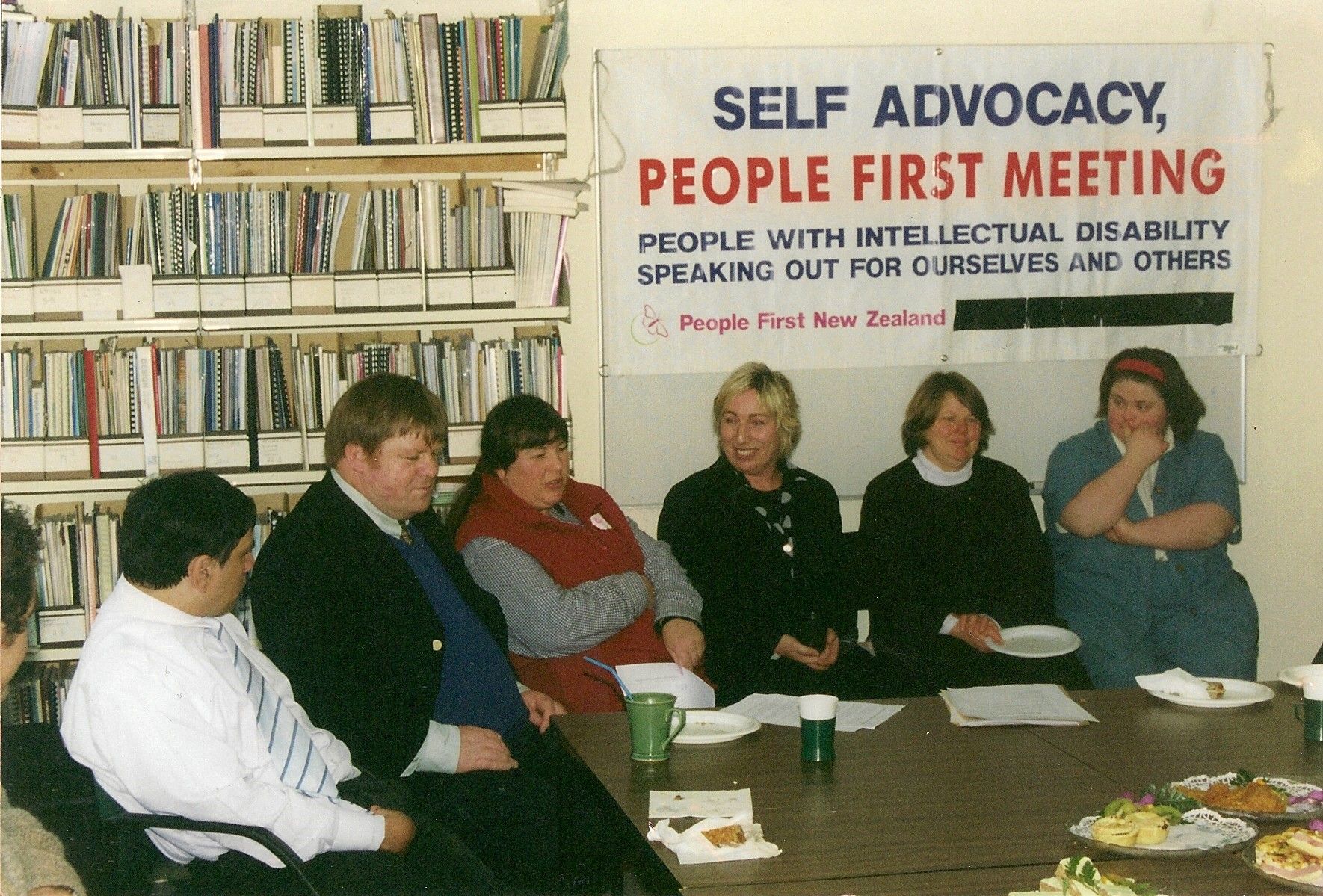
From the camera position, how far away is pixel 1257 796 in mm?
1749

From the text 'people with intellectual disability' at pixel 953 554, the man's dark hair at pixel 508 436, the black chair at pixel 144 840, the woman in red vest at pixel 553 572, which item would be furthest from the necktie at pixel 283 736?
the text 'people with intellectual disability' at pixel 953 554

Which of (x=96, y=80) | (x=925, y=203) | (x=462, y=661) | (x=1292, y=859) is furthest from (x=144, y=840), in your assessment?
(x=925, y=203)

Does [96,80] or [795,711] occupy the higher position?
[96,80]

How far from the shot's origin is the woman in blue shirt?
3.55 m

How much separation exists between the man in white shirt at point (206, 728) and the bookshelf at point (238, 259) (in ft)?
4.81

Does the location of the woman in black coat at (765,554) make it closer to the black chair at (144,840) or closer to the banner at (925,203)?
the banner at (925,203)

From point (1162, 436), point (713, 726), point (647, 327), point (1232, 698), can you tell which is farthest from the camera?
point (647, 327)

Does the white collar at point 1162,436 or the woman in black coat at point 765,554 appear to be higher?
the white collar at point 1162,436

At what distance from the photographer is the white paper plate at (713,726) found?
2164mm

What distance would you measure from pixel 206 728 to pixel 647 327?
2223 millimetres

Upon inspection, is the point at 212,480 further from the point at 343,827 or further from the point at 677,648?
the point at 677,648

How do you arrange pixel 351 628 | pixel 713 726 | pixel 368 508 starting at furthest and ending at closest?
pixel 368 508
pixel 351 628
pixel 713 726

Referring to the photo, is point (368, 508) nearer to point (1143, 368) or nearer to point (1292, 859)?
point (1292, 859)

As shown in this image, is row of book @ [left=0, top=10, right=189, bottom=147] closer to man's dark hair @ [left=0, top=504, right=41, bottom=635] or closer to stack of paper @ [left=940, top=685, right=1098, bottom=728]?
man's dark hair @ [left=0, top=504, right=41, bottom=635]
